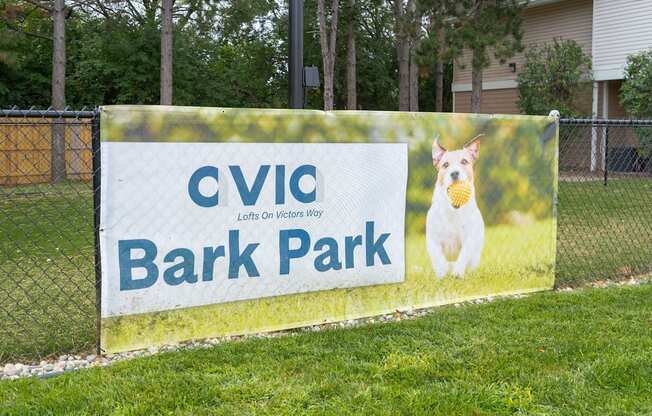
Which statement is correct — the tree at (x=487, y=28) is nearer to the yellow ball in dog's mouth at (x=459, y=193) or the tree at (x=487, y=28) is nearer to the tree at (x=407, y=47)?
the tree at (x=407, y=47)

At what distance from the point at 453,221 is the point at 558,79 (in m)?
17.7

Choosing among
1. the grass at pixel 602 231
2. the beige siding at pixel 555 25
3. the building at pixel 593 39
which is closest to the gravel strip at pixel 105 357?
the grass at pixel 602 231

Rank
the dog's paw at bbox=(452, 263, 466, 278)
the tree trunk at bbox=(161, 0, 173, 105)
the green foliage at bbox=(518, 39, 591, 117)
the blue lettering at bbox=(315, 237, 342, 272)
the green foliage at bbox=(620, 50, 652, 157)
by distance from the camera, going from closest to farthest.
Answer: the blue lettering at bbox=(315, 237, 342, 272) → the dog's paw at bbox=(452, 263, 466, 278) → the green foliage at bbox=(620, 50, 652, 157) → the tree trunk at bbox=(161, 0, 173, 105) → the green foliage at bbox=(518, 39, 591, 117)

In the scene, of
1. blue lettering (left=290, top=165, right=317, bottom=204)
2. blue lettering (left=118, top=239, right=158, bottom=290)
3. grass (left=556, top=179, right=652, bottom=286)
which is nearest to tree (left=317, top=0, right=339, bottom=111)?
grass (left=556, top=179, right=652, bottom=286)

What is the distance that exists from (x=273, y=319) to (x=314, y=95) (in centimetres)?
3088

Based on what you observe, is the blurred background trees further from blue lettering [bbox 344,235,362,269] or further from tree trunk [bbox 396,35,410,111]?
blue lettering [bbox 344,235,362,269]

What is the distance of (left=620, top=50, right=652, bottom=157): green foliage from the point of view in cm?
1831

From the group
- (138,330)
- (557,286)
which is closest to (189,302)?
(138,330)

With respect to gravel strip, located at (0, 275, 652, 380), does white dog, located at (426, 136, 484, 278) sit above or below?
above

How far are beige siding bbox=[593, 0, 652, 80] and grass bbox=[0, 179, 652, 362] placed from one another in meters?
8.51

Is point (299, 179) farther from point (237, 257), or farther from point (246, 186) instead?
point (237, 257)

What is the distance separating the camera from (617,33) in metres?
21.0

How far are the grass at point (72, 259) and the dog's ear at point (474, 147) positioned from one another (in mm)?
1742

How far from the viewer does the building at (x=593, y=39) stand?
20594 millimetres
